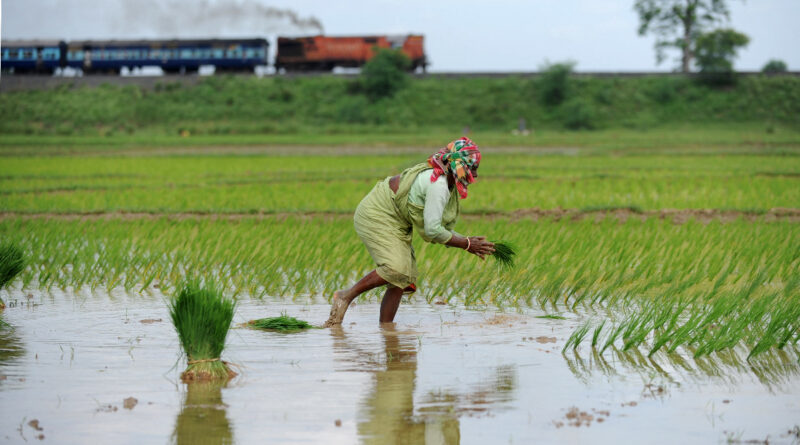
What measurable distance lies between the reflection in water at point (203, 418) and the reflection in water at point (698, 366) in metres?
1.62

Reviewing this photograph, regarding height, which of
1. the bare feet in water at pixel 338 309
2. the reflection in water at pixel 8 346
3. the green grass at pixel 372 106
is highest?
the green grass at pixel 372 106

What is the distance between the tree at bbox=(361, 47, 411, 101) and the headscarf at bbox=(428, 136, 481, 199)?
3552 centimetres

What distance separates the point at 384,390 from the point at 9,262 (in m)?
3.18

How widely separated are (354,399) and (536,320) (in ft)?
6.64

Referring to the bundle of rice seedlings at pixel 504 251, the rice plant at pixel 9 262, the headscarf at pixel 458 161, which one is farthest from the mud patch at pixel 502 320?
the rice plant at pixel 9 262

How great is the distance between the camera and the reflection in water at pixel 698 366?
13.6 ft

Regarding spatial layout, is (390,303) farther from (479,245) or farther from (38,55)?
(38,55)

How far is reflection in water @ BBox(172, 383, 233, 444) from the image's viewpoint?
3.29 meters

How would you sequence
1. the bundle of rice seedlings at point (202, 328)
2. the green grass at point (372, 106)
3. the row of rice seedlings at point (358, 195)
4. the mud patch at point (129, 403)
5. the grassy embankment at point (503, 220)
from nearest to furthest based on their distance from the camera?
the mud patch at point (129, 403), the bundle of rice seedlings at point (202, 328), the grassy embankment at point (503, 220), the row of rice seedlings at point (358, 195), the green grass at point (372, 106)

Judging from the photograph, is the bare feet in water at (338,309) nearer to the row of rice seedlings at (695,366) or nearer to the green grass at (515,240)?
Answer: the green grass at (515,240)

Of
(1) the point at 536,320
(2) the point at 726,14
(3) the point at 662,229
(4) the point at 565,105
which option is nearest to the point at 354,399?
(1) the point at 536,320

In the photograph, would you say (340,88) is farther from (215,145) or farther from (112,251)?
(112,251)

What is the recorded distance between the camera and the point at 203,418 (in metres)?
3.53

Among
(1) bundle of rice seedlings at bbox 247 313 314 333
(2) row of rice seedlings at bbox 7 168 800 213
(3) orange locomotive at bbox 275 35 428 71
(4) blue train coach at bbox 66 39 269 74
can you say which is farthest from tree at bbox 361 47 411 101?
(1) bundle of rice seedlings at bbox 247 313 314 333
